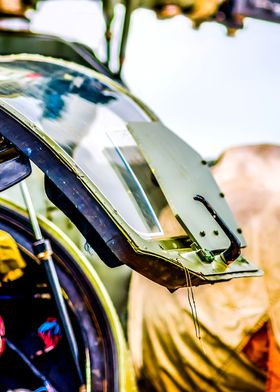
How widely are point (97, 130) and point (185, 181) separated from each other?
713mm

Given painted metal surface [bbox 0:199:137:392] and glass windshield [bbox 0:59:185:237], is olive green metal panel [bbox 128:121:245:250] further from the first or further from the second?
painted metal surface [bbox 0:199:137:392]

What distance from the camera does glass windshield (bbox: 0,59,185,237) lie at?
2.72 meters

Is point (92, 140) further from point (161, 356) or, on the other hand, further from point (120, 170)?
point (161, 356)

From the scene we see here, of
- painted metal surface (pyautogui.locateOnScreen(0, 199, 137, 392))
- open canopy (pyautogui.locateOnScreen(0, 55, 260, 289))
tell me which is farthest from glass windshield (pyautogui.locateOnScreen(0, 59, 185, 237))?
painted metal surface (pyautogui.locateOnScreen(0, 199, 137, 392))

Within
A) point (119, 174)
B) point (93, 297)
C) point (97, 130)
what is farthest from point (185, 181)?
point (93, 297)

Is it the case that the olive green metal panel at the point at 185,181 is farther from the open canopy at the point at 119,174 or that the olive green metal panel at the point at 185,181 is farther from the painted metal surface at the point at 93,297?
the painted metal surface at the point at 93,297

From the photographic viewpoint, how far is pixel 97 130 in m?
3.24

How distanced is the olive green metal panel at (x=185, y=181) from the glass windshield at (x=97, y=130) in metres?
0.07

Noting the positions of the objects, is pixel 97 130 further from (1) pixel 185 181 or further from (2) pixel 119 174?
(1) pixel 185 181

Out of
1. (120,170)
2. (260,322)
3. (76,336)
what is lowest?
(260,322)

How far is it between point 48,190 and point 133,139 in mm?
1091

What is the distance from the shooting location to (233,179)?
5.35m

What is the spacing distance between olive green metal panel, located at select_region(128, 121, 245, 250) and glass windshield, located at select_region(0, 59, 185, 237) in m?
0.07

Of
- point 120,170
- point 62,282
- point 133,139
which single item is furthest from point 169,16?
point 62,282
